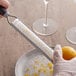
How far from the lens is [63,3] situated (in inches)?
46.4

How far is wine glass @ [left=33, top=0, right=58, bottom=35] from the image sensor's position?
1112 millimetres

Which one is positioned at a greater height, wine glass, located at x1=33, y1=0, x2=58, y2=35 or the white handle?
the white handle

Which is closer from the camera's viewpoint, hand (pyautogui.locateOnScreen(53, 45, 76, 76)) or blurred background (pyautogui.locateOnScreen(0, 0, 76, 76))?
hand (pyautogui.locateOnScreen(53, 45, 76, 76))

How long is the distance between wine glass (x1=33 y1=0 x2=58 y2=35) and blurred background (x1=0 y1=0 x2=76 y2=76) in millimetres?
16

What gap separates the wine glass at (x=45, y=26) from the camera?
111 centimetres

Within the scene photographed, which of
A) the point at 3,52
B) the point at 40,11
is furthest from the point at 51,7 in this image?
the point at 3,52

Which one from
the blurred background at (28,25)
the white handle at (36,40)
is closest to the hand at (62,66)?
Answer: the white handle at (36,40)

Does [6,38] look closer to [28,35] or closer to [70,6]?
[28,35]

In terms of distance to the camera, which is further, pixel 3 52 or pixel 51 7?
pixel 51 7

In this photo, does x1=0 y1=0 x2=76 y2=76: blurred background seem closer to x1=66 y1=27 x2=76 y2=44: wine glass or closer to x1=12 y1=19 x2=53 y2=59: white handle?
x1=66 y1=27 x2=76 y2=44: wine glass

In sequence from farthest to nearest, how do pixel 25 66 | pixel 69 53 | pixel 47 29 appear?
pixel 47 29, pixel 25 66, pixel 69 53

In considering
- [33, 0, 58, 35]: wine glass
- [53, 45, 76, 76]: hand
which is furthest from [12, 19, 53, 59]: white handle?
[33, 0, 58, 35]: wine glass

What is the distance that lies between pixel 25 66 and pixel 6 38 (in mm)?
153

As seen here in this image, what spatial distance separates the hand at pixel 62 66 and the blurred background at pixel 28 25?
0.82 ft
